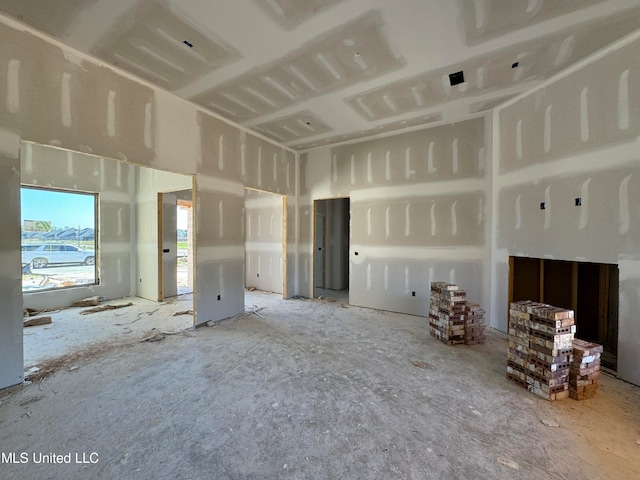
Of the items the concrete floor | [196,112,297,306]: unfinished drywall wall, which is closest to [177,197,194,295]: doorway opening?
[196,112,297,306]: unfinished drywall wall

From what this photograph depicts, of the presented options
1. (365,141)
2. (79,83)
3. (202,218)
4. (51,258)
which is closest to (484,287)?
(365,141)

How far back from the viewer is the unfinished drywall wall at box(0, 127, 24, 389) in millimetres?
2484

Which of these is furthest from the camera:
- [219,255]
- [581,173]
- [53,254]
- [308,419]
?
[53,254]

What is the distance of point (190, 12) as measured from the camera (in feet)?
7.77

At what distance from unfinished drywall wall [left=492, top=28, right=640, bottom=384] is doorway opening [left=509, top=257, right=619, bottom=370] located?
0.56m

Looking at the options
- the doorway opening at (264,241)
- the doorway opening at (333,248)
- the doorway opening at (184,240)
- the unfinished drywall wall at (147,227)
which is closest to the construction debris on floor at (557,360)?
the doorway opening at (264,241)

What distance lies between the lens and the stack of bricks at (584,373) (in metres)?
2.40

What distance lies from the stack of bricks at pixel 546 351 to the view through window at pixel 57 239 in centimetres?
769

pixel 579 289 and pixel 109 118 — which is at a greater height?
pixel 109 118

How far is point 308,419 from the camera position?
211cm

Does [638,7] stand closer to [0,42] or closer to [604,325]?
[604,325]

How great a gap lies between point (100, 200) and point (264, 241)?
146 inches

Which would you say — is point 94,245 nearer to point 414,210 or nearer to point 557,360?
point 414,210

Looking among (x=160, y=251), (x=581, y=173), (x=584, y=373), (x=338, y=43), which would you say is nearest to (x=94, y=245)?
(x=160, y=251)
